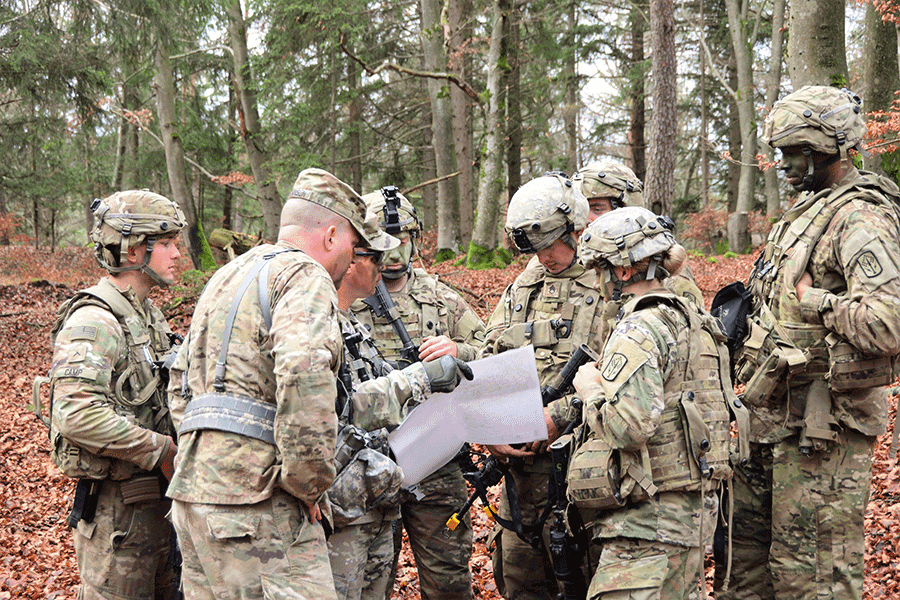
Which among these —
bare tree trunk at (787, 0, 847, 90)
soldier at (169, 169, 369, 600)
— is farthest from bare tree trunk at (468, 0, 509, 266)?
soldier at (169, 169, 369, 600)

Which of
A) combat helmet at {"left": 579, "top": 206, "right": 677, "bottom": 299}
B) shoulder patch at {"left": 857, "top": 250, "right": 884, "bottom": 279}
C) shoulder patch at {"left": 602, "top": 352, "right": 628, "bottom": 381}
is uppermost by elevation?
combat helmet at {"left": 579, "top": 206, "right": 677, "bottom": 299}

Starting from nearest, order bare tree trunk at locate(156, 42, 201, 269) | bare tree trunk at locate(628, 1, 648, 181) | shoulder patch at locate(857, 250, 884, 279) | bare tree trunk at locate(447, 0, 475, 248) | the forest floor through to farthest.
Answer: shoulder patch at locate(857, 250, 884, 279), the forest floor, bare tree trunk at locate(447, 0, 475, 248), bare tree trunk at locate(156, 42, 201, 269), bare tree trunk at locate(628, 1, 648, 181)

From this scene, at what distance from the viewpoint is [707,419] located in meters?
3.25

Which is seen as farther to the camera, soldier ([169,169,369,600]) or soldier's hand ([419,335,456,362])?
soldier's hand ([419,335,456,362])

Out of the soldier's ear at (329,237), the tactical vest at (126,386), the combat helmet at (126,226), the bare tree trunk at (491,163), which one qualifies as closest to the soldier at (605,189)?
the soldier's ear at (329,237)

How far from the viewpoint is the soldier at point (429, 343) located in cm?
436

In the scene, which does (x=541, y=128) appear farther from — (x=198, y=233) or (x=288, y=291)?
(x=288, y=291)

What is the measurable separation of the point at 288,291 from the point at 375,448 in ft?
3.41

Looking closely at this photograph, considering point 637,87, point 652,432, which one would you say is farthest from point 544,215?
point 637,87

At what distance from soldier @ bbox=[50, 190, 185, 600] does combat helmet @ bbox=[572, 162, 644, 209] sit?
277cm

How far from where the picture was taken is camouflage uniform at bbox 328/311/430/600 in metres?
3.09

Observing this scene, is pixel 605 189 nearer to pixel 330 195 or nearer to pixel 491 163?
pixel 330 195

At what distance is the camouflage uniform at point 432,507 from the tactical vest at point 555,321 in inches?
19.3

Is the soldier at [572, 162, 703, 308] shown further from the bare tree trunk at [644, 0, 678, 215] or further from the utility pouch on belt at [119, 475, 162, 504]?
the bare tree trunk at [644, 0, 678, 215]
